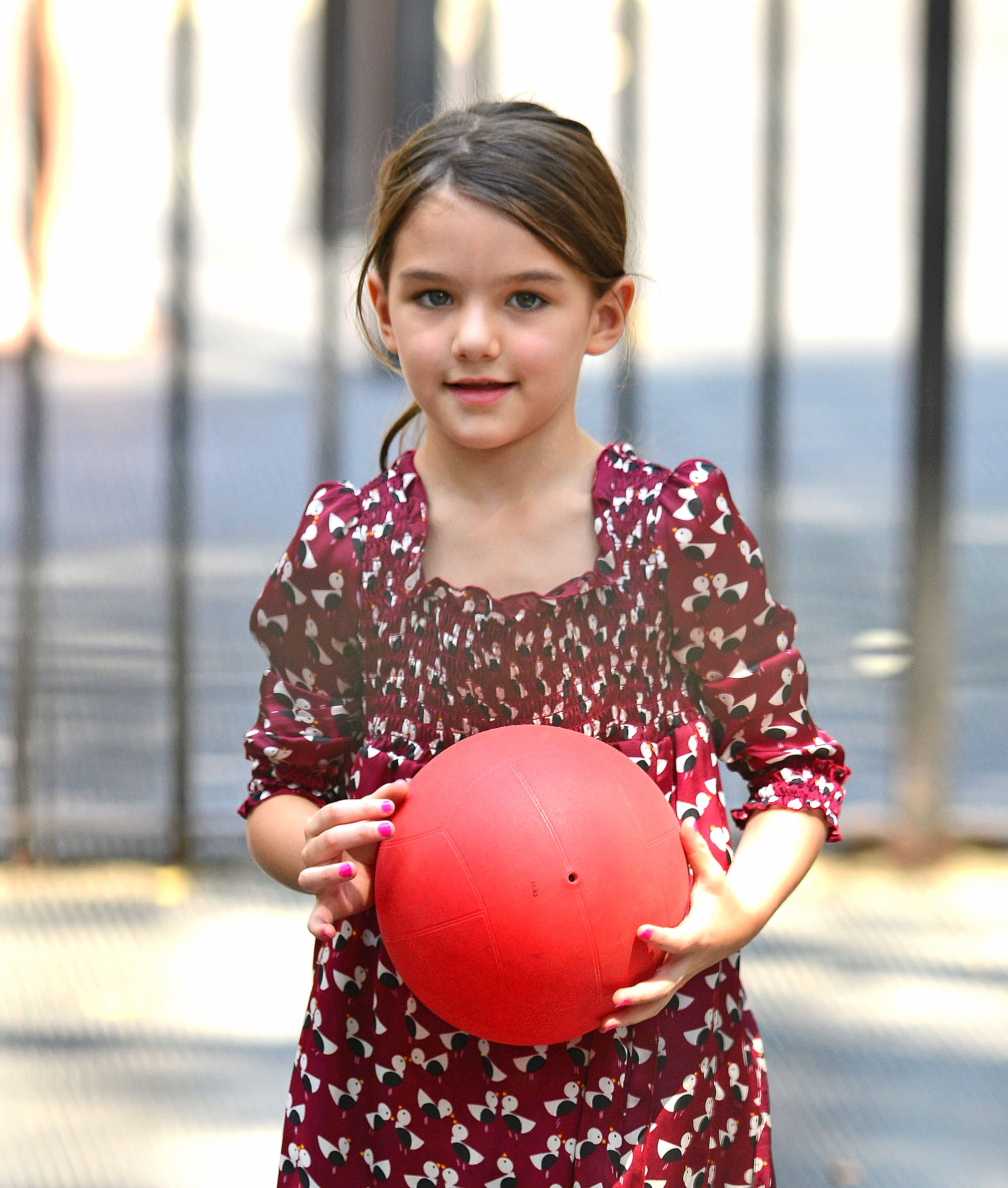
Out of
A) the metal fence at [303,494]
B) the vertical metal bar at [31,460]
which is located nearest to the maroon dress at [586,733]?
the metal fence at [303,494]

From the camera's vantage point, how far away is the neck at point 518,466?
1.28m

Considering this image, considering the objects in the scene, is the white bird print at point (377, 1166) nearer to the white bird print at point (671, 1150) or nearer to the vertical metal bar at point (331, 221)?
the white bird print at point (671, 1150)

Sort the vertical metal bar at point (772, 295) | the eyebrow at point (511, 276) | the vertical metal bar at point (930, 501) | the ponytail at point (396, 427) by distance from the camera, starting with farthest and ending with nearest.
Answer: the vertical metal bar at point (772, 295) → the vertical metal bar at point (930, 501) → the ponytail at point (396, 427) → the eyebrow at point (511, 276)

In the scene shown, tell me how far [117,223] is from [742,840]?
4.11 metres

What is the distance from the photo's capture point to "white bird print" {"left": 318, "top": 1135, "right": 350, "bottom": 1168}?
126 cm

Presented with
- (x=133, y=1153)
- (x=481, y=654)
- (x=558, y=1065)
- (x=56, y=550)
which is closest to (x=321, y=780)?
(x=481, y=654)

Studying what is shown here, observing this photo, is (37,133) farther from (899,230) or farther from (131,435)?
(899,230)

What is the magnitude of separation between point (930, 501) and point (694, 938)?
396 centimetres

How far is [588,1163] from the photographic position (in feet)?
3.87

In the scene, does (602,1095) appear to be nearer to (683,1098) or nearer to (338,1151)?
(683,1098)

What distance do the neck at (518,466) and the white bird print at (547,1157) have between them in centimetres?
53

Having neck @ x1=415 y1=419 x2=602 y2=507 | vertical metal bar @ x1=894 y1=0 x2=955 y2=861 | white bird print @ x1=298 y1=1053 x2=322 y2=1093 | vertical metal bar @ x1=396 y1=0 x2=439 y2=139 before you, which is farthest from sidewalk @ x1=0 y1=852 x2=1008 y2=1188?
vertical metal bar @ x1=396 y1=0 x2=439 y2=139

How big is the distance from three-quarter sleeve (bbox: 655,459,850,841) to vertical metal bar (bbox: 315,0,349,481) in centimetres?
363

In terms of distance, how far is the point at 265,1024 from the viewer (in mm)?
3180
